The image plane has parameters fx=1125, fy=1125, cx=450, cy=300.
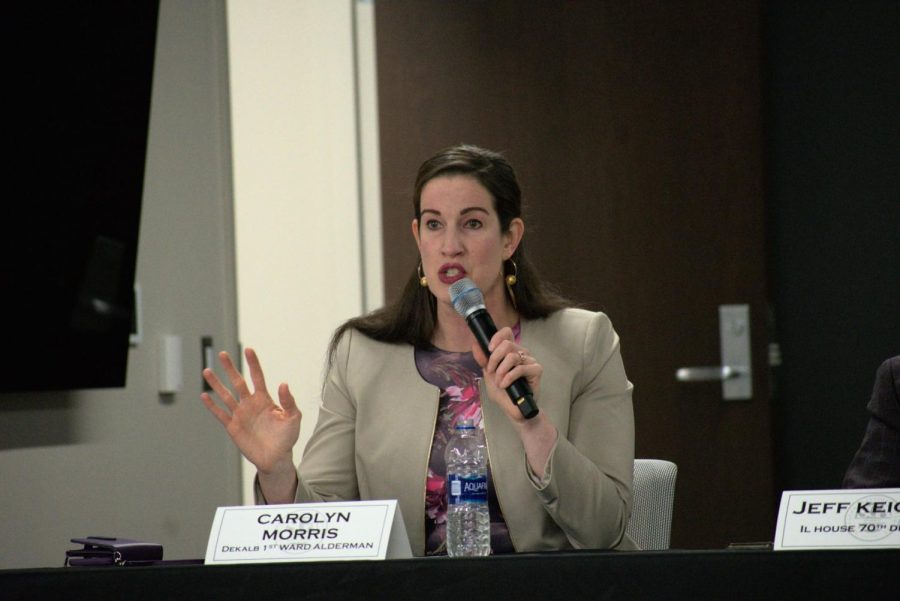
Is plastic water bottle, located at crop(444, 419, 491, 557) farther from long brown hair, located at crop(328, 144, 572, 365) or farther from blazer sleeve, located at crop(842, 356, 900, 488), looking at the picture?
blazer sleeve, located at crop(842, 356, 900, 488)

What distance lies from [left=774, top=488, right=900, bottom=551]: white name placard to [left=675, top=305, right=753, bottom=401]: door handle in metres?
2.11

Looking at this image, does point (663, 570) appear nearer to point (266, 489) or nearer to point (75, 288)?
point (266, 489)

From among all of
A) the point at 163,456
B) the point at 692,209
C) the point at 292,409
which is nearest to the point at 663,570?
the point at 292,409

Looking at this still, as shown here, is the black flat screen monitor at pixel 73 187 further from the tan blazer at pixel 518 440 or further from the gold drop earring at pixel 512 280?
the gold drop earring at pixel 512 280

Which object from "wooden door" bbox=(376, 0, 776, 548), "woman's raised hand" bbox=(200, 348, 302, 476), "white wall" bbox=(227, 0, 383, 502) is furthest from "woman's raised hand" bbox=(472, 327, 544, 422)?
"white wall" bbox=(227, 0, 383, 502)

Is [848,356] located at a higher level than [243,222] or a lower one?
lower

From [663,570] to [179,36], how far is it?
7.87 feet

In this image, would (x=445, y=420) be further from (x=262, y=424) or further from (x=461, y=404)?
(x=262, y=424)

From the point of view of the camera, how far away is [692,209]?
11.4ft

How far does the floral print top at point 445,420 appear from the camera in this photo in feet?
6.29

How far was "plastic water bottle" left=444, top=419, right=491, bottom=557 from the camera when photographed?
5.49 feet

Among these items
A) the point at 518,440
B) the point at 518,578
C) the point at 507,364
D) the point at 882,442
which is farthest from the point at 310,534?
the point at 882,442

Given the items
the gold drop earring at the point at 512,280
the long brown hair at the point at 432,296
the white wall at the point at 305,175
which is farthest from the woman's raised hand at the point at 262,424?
the white wall at the point at 305,175

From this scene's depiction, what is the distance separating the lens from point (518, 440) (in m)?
1.99
